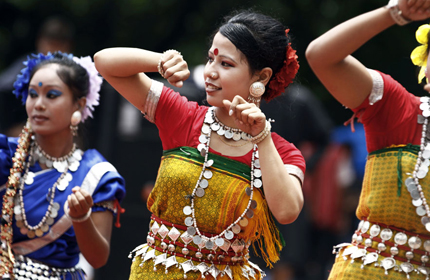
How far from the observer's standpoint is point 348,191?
27.3ft

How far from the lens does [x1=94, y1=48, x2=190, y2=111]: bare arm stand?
3.10m

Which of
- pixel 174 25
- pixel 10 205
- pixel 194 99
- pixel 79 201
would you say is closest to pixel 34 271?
pixel 10 205

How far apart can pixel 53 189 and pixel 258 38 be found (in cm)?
152

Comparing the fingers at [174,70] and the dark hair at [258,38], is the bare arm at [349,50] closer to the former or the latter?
the dark hair at [258,38]

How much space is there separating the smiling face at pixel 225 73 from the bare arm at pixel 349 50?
32cm

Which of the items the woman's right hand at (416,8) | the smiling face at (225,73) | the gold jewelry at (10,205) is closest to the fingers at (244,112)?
the smiling face at (225,73)

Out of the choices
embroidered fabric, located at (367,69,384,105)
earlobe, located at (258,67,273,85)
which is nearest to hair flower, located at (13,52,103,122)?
earlobe, located at (258,67,273,85)

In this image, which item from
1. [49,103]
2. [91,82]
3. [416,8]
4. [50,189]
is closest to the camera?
[416,8]

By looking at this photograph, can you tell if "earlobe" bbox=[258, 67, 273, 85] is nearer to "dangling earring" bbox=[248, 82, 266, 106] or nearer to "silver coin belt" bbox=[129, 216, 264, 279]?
"dangling earring" bbox=[248, 82, 266, 106]

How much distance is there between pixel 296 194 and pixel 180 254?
0.62 meters

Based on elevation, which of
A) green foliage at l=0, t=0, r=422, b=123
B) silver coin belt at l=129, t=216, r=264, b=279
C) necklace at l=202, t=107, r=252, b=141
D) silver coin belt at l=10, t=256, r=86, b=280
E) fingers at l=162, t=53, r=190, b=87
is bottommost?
silver coin belt at l=10, t=256, r=86, b=280

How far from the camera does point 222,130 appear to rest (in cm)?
332

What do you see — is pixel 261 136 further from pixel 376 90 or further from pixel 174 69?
pixel 376 90

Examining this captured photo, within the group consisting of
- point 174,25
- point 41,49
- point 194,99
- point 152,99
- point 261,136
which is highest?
point 174,25
